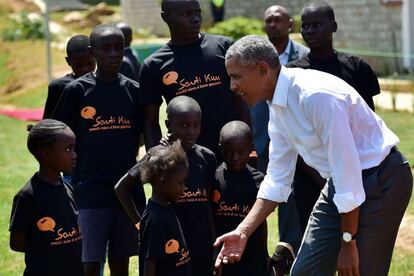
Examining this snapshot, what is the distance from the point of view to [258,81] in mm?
4586

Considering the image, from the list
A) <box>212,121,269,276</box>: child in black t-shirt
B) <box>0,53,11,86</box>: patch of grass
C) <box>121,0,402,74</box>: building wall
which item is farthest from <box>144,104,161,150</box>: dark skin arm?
<box>0,53,11,86</box>: patch of grass

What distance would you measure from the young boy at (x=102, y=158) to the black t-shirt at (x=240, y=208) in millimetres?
565

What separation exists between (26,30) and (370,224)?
76.1 feet

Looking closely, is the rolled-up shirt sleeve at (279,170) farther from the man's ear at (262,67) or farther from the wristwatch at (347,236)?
the wristwatch at (347,236)

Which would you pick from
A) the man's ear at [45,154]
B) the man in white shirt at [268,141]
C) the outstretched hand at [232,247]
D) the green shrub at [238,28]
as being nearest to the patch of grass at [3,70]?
the green shrub at [238,28]

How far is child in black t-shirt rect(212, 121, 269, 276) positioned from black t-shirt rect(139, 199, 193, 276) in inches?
22.8

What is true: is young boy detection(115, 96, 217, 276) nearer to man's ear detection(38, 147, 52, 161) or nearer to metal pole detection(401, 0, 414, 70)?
man's ear detection(38, 147, 52, 161)

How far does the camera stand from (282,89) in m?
4.54

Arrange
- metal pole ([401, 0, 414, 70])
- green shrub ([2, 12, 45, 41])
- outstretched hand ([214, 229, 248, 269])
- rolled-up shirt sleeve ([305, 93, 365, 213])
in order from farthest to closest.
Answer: green shrub ([2, 12, 45, 41]) < metal pole ([401, 0, 414, 70]) < outstretched hand ([214, 229, 248, 269]) < rolled-up shirt sleeve ([305, 93, 365, 213])

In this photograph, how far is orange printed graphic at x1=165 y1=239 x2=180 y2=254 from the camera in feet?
16.2

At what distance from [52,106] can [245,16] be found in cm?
1883

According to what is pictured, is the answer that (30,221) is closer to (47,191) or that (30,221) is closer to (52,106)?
(47,191)

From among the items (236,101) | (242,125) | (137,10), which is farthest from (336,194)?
(137,10)

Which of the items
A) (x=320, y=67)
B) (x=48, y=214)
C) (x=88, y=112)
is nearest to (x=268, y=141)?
(x=320, y=67)
